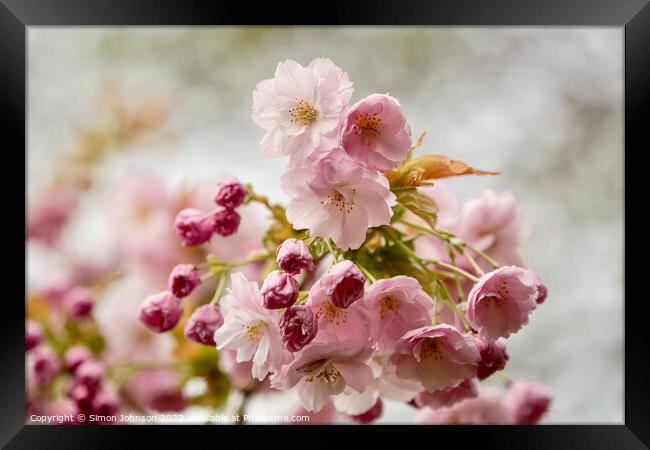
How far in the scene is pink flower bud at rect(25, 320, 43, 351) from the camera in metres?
1.00

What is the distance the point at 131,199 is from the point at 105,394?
416 millimetres

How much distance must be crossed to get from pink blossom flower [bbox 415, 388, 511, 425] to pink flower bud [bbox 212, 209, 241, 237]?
43cm

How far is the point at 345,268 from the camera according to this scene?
1.97 feet

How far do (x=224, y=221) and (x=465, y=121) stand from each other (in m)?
0.91

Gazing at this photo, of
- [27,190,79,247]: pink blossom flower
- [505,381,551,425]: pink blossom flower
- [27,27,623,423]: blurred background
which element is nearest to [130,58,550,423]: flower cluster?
[505,381,551,425]: pink blossom flower

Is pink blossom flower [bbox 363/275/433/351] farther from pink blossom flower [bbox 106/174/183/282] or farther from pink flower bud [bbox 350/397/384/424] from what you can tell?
pink blossom flower [bbox 106/174/183/282]

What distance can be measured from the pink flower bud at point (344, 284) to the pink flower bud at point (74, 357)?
0.58m

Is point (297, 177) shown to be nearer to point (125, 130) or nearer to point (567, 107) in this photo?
point (125, 130)

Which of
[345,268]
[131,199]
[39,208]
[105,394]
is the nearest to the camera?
[345,268]

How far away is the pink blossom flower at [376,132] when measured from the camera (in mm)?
613

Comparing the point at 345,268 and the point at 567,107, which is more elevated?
the point at 567,107

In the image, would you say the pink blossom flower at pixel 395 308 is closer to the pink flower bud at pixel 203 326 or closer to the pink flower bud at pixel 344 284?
the pink flower bud at pixel 344 284

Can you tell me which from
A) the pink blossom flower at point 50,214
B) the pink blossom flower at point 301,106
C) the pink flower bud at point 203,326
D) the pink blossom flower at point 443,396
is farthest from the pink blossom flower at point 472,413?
the pink blossom flower at point 50,214

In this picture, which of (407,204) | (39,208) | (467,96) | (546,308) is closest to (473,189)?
(467,96)
